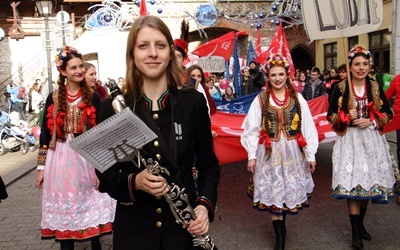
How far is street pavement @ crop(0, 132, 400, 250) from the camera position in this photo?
455 centimetres

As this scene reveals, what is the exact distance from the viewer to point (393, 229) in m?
4.78

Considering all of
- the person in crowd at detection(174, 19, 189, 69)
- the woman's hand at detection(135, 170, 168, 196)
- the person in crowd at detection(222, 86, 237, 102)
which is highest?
the person in crowd at detection(174, 19, 189, 69)

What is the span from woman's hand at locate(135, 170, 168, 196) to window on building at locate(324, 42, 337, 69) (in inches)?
914

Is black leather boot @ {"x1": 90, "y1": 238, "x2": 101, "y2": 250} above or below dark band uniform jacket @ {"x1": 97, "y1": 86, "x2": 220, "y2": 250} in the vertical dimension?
below

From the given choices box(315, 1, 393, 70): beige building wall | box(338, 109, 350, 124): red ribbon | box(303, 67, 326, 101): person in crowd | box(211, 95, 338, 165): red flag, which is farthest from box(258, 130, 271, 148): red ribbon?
box(315, 1, 393, 70): beige building wall

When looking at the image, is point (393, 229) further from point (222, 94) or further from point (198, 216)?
point (222, 94)

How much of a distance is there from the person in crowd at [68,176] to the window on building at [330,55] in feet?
70.5

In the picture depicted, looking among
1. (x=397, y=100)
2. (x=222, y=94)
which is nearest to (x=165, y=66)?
(x=397, y=100)

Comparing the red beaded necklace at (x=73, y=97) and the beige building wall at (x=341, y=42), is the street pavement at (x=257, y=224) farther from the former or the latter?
the beige building wall at (x=341, y=42)

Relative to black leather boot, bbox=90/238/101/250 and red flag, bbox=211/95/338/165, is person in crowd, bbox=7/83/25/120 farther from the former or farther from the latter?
black leather boot, bbox=90/238/101/250

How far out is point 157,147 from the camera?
196cm

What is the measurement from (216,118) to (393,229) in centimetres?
296

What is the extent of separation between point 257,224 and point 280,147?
1325 mm

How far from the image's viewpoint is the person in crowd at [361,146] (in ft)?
14.1
